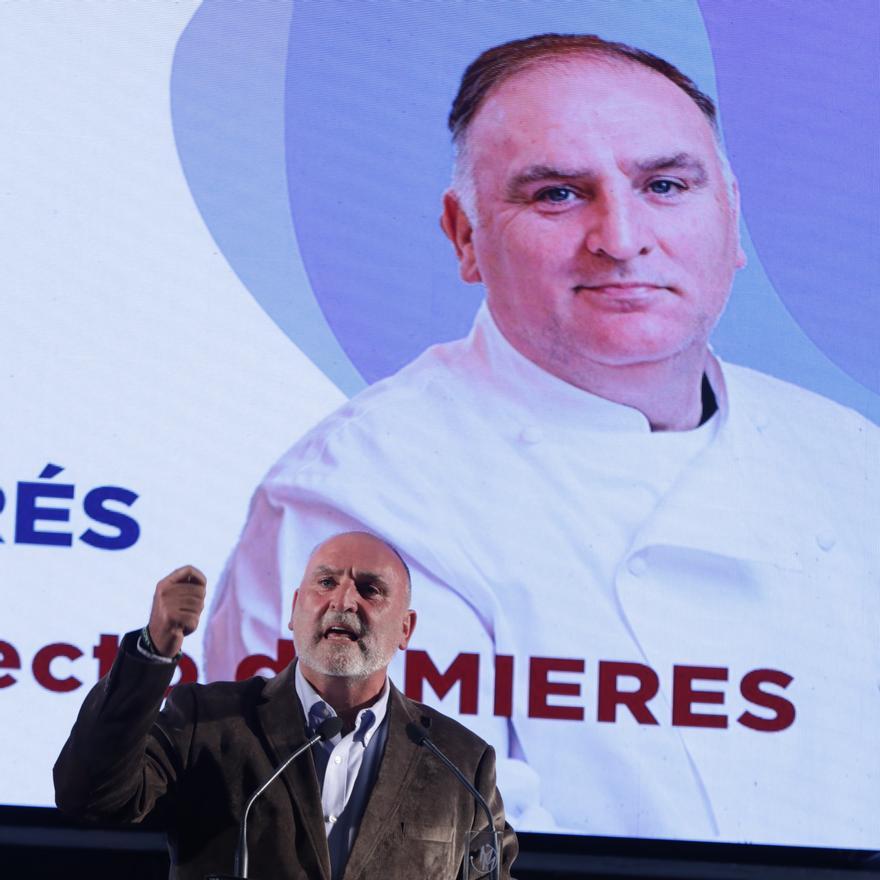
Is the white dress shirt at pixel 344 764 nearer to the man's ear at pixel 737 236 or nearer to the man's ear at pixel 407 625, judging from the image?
the man's ear at pixel 407 625

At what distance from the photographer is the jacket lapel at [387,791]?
1.84 metres

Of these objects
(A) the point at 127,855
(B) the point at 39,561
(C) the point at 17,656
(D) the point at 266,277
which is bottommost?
(A) the point at 127,855

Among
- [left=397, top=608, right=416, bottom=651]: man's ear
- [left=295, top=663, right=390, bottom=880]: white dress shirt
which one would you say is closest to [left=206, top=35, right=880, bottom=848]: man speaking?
[left=397, top=608, right=416, bottom=651]: man's ear

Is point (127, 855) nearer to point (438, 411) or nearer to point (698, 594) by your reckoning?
A: point (438, 411)

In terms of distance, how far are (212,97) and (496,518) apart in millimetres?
1174

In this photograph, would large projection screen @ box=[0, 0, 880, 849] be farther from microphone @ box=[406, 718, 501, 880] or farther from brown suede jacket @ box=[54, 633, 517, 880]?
microphone @ box=[406, 718, 501, 880]

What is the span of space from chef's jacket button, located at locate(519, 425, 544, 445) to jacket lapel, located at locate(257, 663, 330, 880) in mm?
968

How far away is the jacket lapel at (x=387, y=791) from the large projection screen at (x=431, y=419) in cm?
83

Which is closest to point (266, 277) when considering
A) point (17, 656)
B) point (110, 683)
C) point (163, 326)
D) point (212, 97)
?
point (163, 326)

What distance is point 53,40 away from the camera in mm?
2895

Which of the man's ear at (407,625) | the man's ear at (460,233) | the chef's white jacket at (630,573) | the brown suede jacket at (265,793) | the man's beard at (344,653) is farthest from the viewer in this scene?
the man's ear at (460,233)

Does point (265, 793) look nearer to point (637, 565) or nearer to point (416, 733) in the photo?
point (416, 733)

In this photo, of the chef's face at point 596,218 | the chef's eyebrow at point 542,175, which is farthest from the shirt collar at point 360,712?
the chef's eyebrow at point 542,175

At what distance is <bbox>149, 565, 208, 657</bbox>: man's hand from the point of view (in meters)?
1.70
